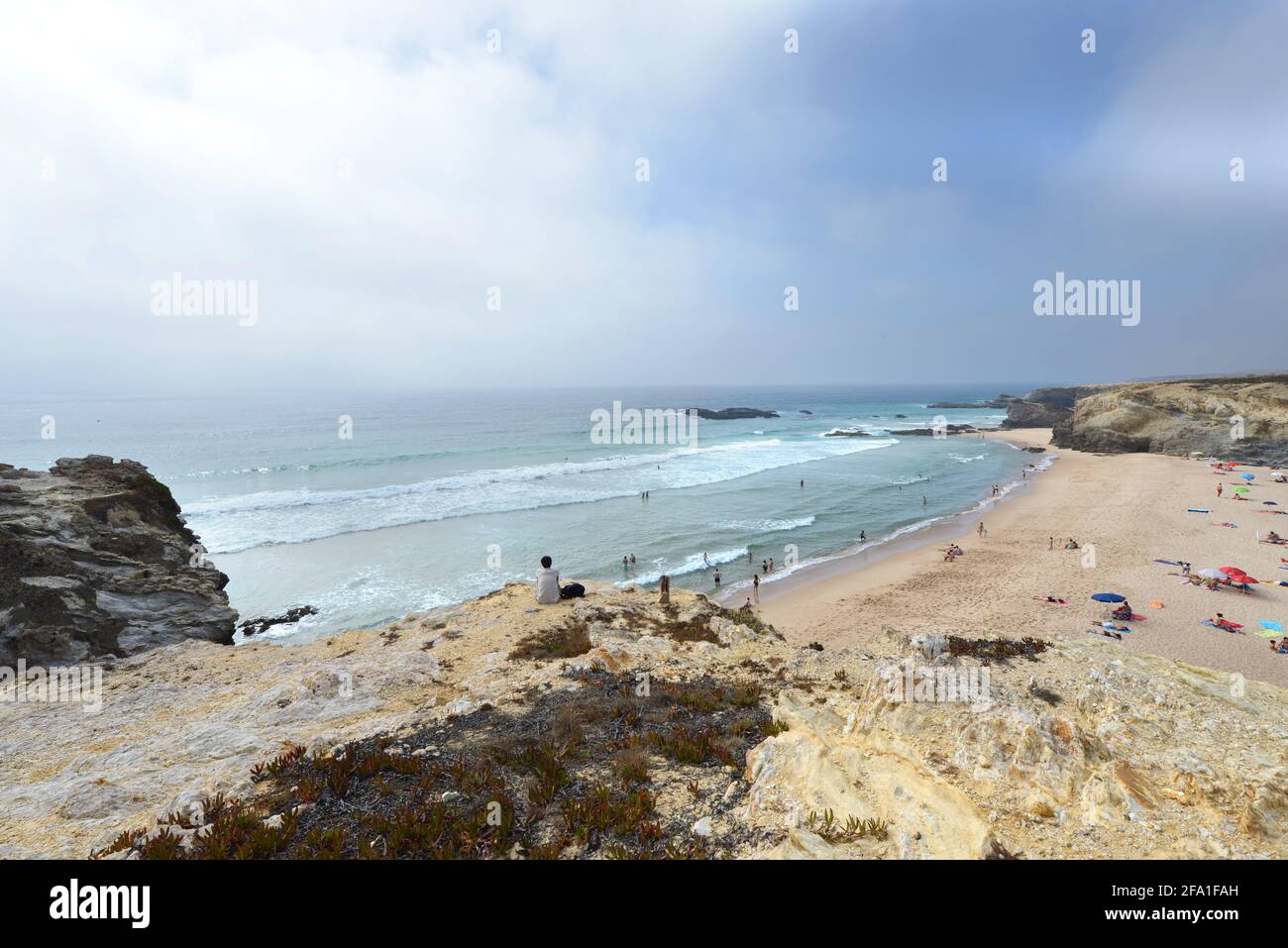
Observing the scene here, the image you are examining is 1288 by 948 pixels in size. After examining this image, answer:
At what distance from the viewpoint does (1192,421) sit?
6084 cm

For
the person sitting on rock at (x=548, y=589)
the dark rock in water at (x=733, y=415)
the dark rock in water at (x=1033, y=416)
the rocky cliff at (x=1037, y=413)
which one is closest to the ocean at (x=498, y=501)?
the person sitting on rock at (x=548, y=589)

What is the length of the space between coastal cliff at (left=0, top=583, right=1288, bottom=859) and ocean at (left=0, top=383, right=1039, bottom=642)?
15.1m

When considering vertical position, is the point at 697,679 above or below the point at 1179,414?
below

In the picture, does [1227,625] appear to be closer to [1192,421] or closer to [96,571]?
[96,571]

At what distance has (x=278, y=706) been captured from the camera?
9.49 metres

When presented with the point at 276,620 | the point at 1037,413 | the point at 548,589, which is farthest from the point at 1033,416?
the point at 276,620

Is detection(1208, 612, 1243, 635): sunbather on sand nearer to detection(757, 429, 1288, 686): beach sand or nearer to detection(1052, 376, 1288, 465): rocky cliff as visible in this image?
detection(757, 429, 1288, 686): beach sand

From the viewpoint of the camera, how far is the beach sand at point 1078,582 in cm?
2011

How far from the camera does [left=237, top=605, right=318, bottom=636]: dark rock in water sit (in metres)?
22.0

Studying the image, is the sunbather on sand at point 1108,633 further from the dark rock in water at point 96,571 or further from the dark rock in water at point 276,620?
the dark rock in water at point 276,620
